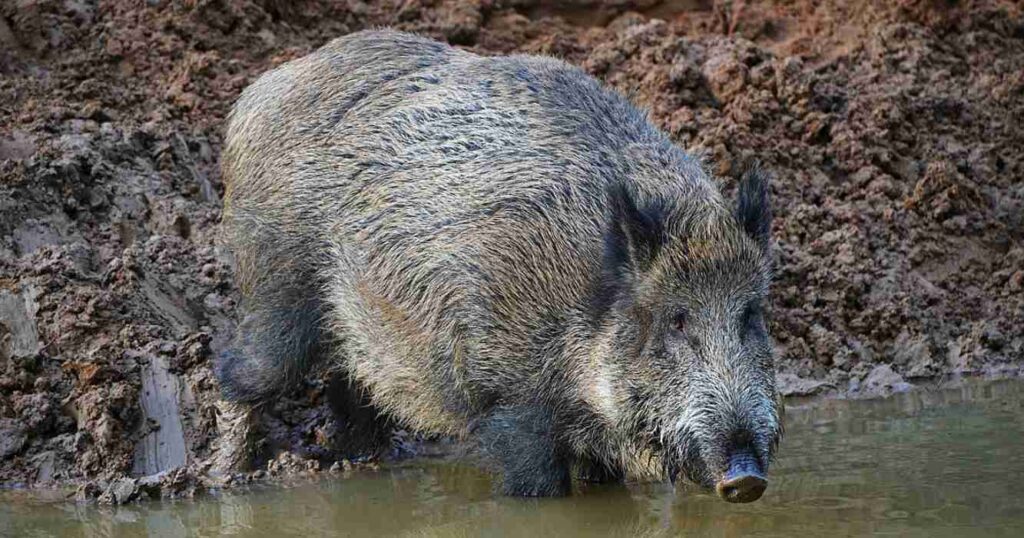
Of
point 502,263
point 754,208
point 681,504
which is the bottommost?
point 681,504

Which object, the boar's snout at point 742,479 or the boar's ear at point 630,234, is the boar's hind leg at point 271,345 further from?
the boar's snout at point 742,479

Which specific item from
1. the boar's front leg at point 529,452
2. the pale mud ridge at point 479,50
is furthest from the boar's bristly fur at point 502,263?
the pale mud ridge at point 479,50

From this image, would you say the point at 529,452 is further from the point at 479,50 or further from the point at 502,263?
the point at 479,50

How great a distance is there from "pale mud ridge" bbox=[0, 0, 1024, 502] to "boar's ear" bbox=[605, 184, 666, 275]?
67.8 inches

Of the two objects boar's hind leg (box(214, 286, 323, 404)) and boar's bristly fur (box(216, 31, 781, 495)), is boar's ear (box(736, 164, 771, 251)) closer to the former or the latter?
boar's bristly fur (box(216, 31, 781, 495))

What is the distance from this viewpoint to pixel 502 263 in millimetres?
6016

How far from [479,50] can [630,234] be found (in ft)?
15.7

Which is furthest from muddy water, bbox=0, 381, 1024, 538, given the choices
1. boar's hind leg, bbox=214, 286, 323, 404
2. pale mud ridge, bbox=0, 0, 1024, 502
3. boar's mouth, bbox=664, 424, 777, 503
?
boar's hind leg, bbox=214, 286, 323, 404

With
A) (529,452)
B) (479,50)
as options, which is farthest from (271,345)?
(479,50)

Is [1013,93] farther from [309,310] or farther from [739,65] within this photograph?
[309,310]

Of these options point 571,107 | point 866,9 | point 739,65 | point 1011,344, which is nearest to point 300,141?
point 571,107

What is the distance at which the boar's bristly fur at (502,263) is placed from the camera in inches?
218

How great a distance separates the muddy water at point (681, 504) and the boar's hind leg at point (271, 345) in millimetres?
576

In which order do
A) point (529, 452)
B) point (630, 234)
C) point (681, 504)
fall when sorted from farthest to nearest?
point (529, 452)
point (681, 504)
point (630, 234)
